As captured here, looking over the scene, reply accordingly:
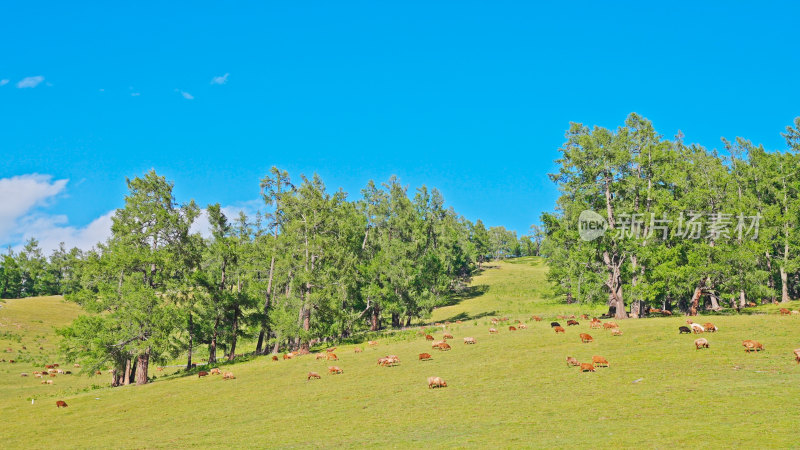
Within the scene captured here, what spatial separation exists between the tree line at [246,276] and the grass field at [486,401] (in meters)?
4.56

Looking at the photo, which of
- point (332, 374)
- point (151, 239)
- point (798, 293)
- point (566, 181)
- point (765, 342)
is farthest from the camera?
point (798, 293)

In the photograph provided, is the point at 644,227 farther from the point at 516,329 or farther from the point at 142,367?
the point at 142,367

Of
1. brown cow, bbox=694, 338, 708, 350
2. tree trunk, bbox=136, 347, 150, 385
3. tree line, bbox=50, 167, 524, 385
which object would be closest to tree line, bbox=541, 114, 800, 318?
brown cow, bbox=694, 338, 708, 350

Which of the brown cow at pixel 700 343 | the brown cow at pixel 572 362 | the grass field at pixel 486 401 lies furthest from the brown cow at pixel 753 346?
the brown cow at pixel 572 362

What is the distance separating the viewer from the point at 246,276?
163 ft

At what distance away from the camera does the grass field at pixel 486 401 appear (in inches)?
606

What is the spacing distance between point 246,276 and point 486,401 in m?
35.0

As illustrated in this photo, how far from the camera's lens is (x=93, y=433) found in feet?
75.1

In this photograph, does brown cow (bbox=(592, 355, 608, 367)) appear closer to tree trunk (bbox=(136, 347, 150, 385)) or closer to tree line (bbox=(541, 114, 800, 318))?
tree line (bbox=(541, 114, 800, 318))

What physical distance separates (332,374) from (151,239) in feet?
61.1

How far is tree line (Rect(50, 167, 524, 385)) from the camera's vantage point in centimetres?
3609

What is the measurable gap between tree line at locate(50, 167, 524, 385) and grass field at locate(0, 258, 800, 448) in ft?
15.0

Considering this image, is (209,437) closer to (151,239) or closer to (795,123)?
(151,239)

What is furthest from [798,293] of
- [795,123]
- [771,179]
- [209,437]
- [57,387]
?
[57,387]
